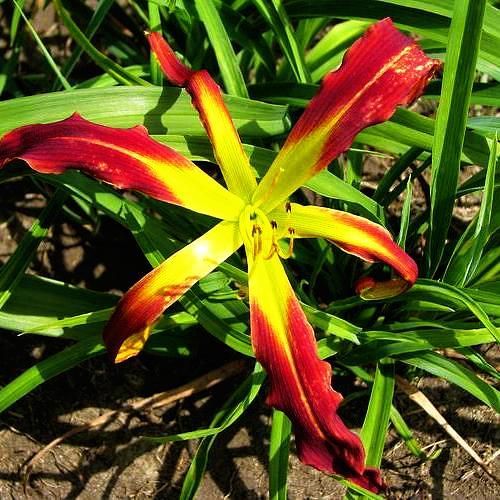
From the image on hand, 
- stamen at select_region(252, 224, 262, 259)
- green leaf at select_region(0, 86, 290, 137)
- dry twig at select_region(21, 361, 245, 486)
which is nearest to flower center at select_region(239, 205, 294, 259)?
stamen at select_region(252, 224, 262, 259)

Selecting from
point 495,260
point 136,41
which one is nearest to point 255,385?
point 495,260

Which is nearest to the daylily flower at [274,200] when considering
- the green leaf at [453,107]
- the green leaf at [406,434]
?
the green leaf at [453,107]

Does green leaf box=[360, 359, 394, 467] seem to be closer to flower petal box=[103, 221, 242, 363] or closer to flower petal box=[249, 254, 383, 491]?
flower petal box=[249, 254, 383, 491]

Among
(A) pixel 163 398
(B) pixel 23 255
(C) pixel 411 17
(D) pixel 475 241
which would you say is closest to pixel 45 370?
(B) pixel 23 255

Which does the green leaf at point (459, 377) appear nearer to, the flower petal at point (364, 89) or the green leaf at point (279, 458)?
the green leaf at point (279, 458)

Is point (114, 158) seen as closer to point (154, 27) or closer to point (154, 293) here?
point (154, 293)

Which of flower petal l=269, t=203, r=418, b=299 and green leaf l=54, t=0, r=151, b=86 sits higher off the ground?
green leaf l=54, t=0, r=151, b=86
